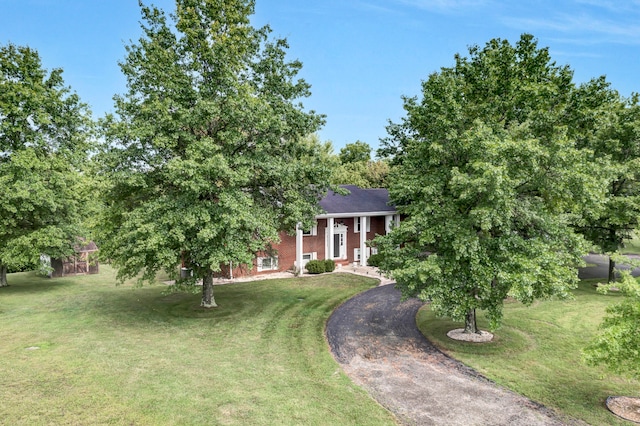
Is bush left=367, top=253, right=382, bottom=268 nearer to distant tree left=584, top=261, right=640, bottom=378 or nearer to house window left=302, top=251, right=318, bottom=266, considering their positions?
house window left=302, top=251, right=318, bottom=266

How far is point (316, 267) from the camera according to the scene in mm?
31938

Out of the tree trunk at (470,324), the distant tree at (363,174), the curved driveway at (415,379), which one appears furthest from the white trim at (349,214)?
the distant tree at (363,174)

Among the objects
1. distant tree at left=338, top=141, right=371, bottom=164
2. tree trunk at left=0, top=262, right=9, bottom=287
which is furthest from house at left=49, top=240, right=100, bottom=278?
distant tree at left=338, top=141, right=371, bottom=164

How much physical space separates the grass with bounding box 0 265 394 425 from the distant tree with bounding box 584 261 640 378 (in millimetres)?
5286

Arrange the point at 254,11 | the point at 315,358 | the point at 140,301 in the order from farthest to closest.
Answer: the point at 140,301 < the point at 254,11 < the point at 315,358

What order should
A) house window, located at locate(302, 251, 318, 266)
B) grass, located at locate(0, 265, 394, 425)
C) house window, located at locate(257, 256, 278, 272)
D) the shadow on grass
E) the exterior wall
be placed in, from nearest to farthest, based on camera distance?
grass, located at locate(0, 265, 394, 425) < the shadow on grass < the exterior wall < house window, located at locate(257, 256, 278, 272) < house window, located at locate(302, 251, 318, 266)

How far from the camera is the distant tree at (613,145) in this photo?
24438 millimetres

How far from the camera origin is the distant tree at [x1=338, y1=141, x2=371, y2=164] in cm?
7094

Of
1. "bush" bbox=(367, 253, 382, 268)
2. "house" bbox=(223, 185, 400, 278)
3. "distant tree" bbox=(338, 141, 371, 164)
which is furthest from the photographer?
"distant tree" bbox=(338, 141, 371, 164)

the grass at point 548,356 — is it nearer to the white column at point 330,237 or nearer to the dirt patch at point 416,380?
the dirt patch at point 416,380

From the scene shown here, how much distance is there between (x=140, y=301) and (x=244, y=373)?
520 inches

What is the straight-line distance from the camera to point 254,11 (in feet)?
67.9

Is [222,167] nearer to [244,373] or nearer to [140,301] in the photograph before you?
[244,373]

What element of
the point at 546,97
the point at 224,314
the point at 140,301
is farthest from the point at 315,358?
the point at 546,97
